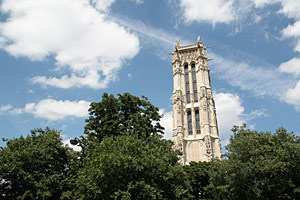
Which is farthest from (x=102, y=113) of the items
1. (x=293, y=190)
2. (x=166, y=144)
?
(x=293, y=190)

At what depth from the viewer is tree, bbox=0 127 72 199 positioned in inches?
683

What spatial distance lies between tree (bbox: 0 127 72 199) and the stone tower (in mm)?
27293

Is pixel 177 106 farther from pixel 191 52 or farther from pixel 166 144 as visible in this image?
pixel 166 144

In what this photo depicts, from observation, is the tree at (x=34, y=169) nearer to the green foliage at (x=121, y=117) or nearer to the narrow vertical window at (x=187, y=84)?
the green foliage at (x=121, y=117)

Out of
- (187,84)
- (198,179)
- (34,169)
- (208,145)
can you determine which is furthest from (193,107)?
(34,169)

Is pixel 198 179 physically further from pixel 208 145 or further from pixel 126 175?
pixel 208 145

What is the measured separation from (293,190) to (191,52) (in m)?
45.3

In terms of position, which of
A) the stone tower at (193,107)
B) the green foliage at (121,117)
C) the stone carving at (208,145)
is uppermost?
the stone tower at (193,107)

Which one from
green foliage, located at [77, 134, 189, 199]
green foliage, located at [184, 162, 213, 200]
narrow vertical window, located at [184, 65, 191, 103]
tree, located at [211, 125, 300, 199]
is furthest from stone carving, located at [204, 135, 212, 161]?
green foliage, located at [77, 134, 189, 199]

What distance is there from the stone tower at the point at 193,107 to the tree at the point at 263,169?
87.1 ft

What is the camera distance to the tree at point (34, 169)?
56.9 feet

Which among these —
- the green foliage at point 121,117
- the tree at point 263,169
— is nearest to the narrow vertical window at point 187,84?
the green foliage at point 121,117

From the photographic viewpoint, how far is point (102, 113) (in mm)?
22562

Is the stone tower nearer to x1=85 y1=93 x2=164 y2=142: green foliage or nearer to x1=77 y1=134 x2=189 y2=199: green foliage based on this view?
x1=85 y1=93 x2=164 y2=142: green foliage
